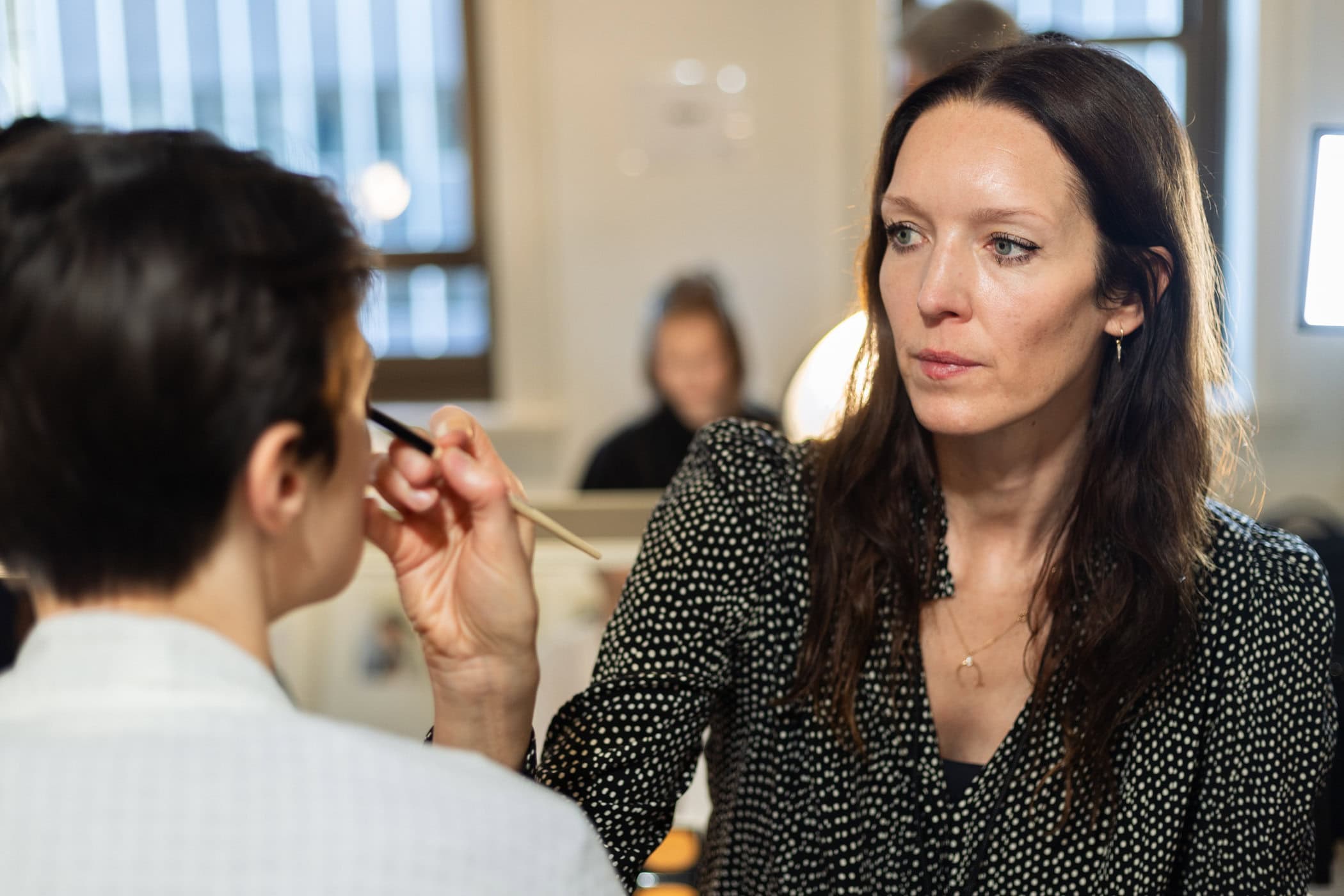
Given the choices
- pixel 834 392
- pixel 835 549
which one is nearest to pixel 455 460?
pixel 835 549

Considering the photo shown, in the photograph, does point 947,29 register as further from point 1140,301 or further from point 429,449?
point 429,449

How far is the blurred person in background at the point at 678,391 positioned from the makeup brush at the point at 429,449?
2198 mm

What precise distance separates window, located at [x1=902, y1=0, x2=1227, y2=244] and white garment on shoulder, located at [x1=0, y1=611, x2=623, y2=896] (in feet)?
11.7

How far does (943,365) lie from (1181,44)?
3226 millimetres

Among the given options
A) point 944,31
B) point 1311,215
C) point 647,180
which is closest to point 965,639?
point 1311,215

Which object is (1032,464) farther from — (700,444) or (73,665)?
(73,665)

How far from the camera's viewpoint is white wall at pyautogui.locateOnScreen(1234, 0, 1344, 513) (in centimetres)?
327

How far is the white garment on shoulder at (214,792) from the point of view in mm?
514

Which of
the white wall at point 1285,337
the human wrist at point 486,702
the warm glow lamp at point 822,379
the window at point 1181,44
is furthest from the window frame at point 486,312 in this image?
the human wrist at point 486,702

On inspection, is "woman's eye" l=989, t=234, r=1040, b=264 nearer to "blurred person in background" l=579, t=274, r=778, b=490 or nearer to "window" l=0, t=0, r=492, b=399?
"blurred person in background" l=579, t=274, r=778, b=490

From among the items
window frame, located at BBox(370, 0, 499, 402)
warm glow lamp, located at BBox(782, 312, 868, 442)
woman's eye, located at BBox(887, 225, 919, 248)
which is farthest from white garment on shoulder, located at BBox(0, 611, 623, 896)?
window frame, located at BBox(370, 0, 499, 402)

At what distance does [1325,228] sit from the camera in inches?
51.1

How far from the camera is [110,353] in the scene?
528 millimetres

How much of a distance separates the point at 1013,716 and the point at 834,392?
2.12 feet
